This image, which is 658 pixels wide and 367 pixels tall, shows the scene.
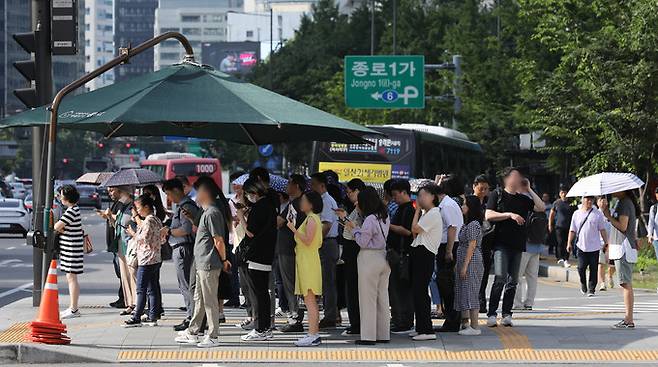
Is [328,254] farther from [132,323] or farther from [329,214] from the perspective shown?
[132,323]

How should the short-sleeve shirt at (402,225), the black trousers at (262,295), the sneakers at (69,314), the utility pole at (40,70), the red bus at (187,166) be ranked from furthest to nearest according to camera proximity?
the red bus at (187,166) < the utility pole at (40,70) < the sneakers at (69,314) < the short-sleeve shirt at (402,225) < the black trousers at (262,295)

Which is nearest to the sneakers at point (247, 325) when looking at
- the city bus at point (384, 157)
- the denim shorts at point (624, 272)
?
the denim shorts at point (624, 272)

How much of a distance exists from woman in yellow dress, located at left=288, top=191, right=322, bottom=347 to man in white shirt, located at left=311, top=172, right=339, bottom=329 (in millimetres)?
1243

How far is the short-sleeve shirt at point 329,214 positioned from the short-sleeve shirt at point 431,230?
1.42 meters

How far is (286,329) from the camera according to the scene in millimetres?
14820

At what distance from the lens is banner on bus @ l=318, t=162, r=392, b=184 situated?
31.2 metres

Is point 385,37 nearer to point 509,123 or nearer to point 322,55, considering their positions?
point 322,55

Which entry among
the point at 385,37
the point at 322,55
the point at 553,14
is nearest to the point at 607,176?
the point at 553,14

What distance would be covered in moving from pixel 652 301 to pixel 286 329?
7.60m

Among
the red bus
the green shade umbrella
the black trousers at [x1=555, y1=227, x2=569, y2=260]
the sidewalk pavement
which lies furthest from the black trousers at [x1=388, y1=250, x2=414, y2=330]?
the red bus

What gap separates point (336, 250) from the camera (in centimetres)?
1530

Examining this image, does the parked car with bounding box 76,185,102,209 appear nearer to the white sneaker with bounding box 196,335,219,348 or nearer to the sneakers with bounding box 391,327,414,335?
the sneakers with bounding box 391,327,414,335

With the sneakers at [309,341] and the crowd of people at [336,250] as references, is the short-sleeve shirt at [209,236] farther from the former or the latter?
the sneakers at [309,341]

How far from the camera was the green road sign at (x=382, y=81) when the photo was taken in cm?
4372
